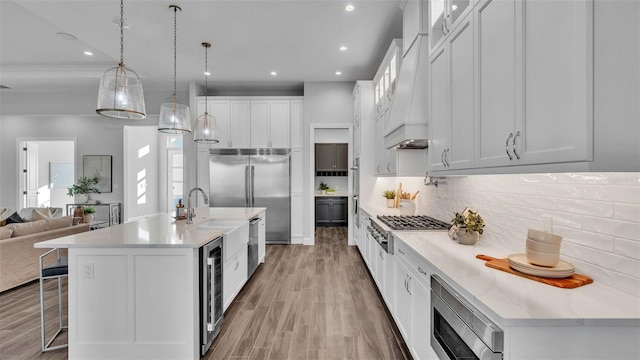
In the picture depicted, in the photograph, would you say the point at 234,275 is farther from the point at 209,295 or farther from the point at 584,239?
the point at 584,239

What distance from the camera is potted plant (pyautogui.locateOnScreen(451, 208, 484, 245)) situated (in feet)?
6.19

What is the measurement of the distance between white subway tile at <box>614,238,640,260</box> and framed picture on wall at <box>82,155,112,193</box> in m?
8.57

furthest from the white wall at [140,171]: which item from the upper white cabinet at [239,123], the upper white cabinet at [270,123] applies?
the upper white cabinet at [270,123]

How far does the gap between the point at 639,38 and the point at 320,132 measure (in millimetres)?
7125

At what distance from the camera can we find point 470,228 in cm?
191

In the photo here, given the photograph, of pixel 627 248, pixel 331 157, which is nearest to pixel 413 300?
pixel 627 248

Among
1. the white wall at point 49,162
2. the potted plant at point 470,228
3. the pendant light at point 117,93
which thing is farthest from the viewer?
the white wall at point 49,162

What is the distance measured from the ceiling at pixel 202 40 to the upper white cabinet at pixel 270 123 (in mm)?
481

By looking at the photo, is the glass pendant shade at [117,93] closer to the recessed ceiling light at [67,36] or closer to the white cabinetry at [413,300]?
the white cabinetry at [413,300]

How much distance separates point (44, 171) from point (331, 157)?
8.05m

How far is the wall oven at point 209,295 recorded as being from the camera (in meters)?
2.07

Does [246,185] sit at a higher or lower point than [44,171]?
lower

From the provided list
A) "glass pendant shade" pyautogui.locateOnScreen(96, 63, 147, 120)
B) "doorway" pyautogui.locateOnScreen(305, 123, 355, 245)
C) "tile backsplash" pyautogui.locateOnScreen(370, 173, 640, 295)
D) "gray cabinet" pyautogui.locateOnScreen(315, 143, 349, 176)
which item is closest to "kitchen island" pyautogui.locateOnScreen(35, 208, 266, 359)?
"glass pendant shade" pyautogui.locateOnScreen(96, 63, 147, 120)

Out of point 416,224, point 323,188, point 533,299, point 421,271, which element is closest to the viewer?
point 533,299
